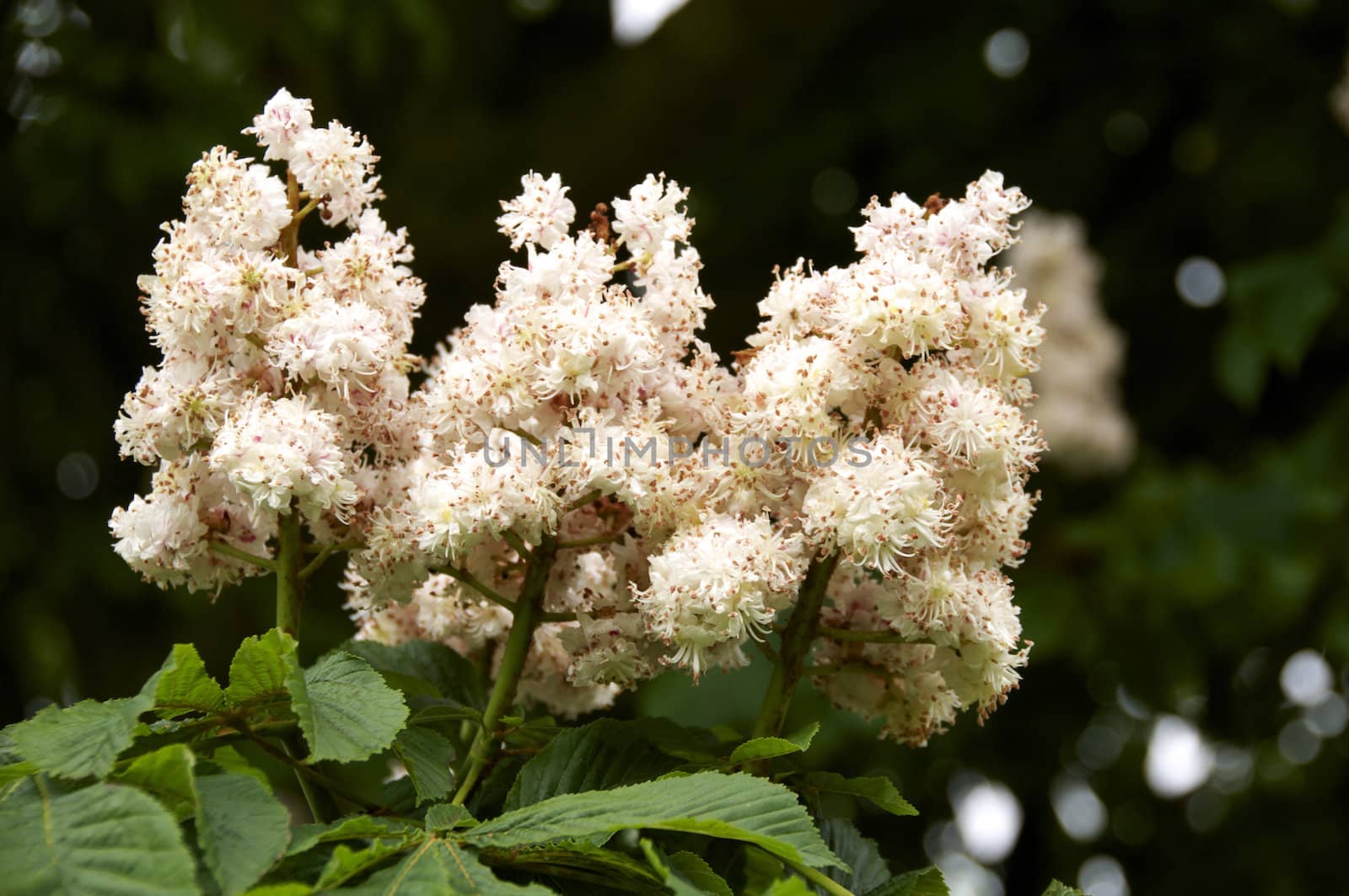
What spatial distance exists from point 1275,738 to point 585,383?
515 centimetres

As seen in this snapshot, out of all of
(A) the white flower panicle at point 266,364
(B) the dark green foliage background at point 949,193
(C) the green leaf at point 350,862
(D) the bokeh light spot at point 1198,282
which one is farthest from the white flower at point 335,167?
(D) the bokeh light spot at point 1198,282

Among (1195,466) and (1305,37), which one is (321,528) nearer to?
(1195,466)

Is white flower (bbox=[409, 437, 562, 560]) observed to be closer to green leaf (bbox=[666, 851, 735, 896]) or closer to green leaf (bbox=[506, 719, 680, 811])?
green leaf (bbox=[506, 719, 680, 811])

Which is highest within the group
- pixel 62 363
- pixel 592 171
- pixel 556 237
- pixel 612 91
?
pixel 612 91

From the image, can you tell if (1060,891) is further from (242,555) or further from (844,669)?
(242,555)

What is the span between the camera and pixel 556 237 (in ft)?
4.77

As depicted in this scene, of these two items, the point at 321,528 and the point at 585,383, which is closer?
the point at 585,383

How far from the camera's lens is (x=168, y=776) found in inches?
42.6

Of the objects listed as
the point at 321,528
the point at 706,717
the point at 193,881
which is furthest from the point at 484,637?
the point at 706,717

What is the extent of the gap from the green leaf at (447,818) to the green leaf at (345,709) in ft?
0.27

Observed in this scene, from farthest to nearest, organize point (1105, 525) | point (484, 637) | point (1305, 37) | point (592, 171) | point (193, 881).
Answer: point (1305, 37), point (592, 171), point (1105, 525), point (484, 637), point (193, 881)

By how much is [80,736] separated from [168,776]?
0.10 metres

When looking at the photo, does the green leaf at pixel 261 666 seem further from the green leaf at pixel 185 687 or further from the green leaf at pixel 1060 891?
the green leaf at pixel 1060 891

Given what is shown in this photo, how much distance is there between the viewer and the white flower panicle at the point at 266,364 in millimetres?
1335
